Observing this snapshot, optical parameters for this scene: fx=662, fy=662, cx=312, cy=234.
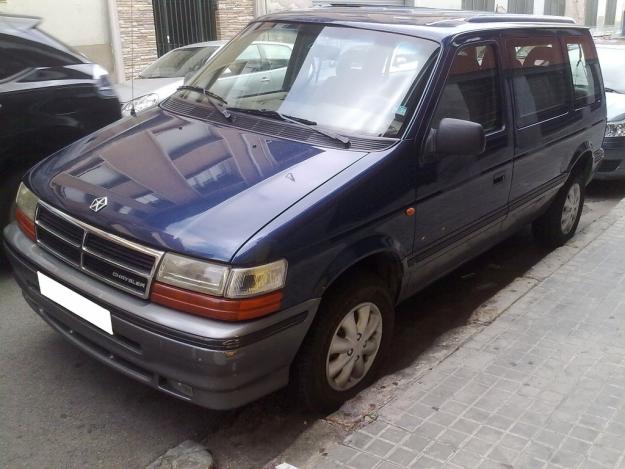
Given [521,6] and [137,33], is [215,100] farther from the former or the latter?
[521,6]

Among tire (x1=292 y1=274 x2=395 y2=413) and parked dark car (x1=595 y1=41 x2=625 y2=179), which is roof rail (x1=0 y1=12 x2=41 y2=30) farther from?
parked dark car (x1=595 y1=41 x2=625 y2=179)

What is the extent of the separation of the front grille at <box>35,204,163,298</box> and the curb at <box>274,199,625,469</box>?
97cm

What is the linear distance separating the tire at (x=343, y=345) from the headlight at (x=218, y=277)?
0.44 m

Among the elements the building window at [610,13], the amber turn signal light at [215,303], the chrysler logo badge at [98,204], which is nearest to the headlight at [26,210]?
the chrysler logo badge at [98,204]

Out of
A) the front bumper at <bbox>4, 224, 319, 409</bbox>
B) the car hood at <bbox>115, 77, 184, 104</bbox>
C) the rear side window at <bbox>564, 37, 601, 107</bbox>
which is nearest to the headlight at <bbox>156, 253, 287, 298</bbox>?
the front bumper at <bbox>4, 224, 319, 409</bbox>

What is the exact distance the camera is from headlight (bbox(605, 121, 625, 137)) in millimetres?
7207

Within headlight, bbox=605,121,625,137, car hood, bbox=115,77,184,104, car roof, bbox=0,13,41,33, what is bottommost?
headlight, bbox=605,121,625,137

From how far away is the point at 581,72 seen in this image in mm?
5363

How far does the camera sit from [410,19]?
401 cm

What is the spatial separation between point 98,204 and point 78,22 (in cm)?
1105

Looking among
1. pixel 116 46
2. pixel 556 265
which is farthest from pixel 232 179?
pixel 116 46

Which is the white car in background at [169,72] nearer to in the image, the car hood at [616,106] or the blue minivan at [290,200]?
the blue minivan at [290,200]

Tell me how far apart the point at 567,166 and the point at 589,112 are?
55 cm

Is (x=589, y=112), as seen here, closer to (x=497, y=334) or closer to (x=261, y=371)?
(x=497, y=334)
